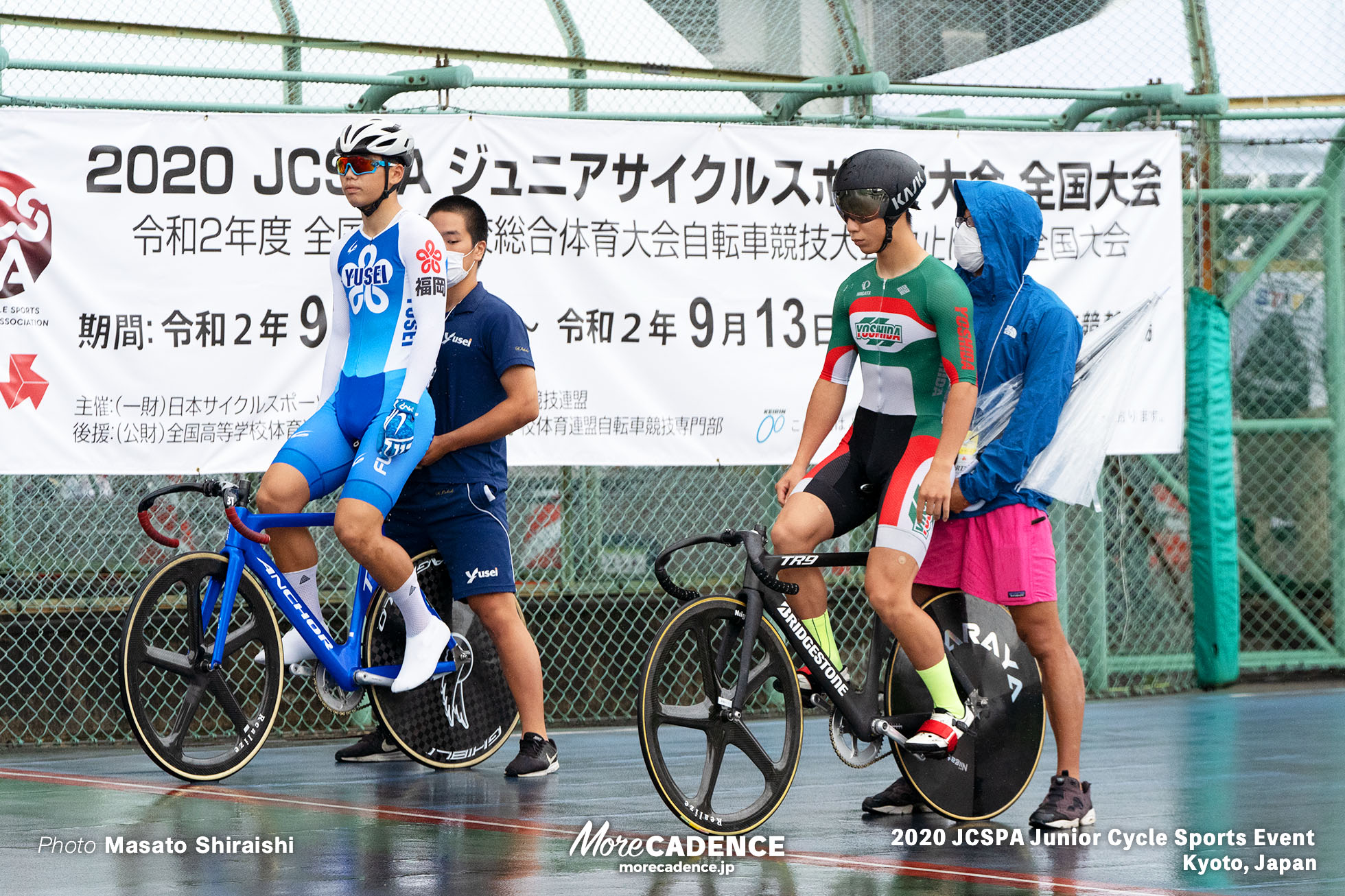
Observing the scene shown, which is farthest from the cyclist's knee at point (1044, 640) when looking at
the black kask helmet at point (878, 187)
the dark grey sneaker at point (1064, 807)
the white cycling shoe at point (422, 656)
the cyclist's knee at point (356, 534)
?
the cyclist's knee at point (356, 534)

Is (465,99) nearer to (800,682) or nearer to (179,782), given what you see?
(179,782)

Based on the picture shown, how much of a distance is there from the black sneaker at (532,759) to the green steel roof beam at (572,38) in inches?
137

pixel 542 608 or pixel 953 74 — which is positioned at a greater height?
pixel 953 74

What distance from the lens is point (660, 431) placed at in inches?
336

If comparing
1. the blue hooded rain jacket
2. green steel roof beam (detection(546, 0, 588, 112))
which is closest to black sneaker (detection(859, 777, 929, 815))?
the blue hooded rain jacket

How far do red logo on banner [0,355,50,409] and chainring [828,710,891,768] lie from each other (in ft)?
13.9

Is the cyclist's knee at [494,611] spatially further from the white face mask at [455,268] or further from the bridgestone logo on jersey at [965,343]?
the bridgestone logo on jersey at [965,343]

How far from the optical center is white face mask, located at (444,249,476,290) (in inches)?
271

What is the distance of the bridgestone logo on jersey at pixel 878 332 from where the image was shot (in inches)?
214

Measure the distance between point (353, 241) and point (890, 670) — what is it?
2651 millimetres

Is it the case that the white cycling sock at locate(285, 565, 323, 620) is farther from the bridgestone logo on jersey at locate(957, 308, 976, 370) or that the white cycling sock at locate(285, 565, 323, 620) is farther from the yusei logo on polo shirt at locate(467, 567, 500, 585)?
the bridgestone logo on jersey at locate(957, 308, 976, 370)

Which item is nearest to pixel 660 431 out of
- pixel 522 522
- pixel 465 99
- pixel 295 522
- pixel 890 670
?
pixel 522 522

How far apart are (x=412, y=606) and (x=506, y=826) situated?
1198mm

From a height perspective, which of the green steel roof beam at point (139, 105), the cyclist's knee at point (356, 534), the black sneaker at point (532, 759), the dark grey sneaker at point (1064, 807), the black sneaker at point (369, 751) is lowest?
the black sneaker at point (369, 751)
